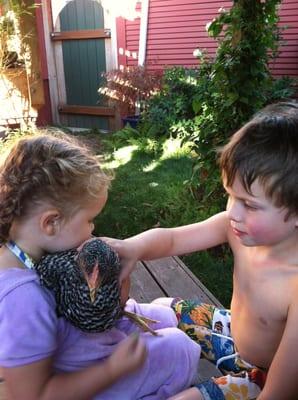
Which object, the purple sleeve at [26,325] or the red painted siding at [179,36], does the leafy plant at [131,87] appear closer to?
the red painted siding at [179,36]

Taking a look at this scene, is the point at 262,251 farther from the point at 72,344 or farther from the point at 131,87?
the point at 131,87

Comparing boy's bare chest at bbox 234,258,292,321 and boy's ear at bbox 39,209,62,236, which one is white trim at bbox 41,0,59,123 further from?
boy's ear at bbox 39,209,62,236

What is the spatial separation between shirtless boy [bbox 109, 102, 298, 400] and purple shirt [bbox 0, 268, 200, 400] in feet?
0.25

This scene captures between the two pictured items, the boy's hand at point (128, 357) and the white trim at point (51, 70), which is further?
the white trim at point (51, 70)

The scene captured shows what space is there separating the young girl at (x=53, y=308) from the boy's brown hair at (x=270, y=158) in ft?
1.15

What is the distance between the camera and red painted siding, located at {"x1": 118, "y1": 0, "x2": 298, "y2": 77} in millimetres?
6684

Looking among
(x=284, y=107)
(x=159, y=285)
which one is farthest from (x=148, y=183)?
(x=284, y=107)

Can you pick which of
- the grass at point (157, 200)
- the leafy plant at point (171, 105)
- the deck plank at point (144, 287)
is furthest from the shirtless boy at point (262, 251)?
the leafy plant at point (171, 105)

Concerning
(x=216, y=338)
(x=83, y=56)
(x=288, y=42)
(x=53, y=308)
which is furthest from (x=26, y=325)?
(x=83, y=56)

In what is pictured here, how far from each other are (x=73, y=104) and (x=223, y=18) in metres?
6.18

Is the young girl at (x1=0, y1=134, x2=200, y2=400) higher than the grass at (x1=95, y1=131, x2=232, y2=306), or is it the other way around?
the young girl at (x1=0, y1=134, x2=200, y2=400)

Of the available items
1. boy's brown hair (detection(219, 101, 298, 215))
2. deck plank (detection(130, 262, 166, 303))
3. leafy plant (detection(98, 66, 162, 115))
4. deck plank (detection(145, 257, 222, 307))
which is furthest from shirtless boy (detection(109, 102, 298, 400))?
leafy plant (detection(98, 66, 162, 115))

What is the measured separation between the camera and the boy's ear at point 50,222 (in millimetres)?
1057

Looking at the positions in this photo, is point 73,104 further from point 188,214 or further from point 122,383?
point 122,383
